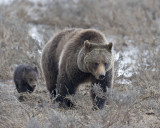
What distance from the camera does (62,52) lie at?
24.5ft

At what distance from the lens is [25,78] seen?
8641mm

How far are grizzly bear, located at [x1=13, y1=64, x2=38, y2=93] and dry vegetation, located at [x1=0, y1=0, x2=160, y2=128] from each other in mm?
199

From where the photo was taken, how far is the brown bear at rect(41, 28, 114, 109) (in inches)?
263

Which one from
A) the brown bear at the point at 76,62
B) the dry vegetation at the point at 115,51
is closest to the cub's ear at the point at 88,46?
the brown bear at the point at 76,62

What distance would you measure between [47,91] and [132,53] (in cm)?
396

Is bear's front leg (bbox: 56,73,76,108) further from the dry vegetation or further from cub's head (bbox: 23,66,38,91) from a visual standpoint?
cub's head (bbox: 23,66,38,91)

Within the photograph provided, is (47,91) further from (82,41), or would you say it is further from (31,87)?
(82,41)

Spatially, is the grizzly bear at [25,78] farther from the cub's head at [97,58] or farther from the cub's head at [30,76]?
the cub's head at [97,58]

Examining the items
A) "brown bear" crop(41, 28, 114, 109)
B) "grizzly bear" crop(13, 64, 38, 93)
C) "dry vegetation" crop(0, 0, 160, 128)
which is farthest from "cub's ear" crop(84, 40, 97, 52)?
"grizzly bear" crop(13, 64, 38, 93)

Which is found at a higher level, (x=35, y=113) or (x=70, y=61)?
(x=70, y=61)

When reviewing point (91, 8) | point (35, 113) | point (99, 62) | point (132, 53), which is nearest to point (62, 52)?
point (99, 62)

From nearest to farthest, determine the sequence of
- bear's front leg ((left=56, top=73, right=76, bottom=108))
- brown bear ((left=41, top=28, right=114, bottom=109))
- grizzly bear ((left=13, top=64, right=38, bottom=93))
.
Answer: brown bear ((left=41, top=28, right=114, bottom=109)), bear's front leg ((left=56, top=73, right=76, bottom=108)), grizzly bear ((left=13, top=64, right=38, bottom=93))

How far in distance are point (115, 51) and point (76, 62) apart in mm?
4639

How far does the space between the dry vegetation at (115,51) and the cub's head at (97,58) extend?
373 millimetres
